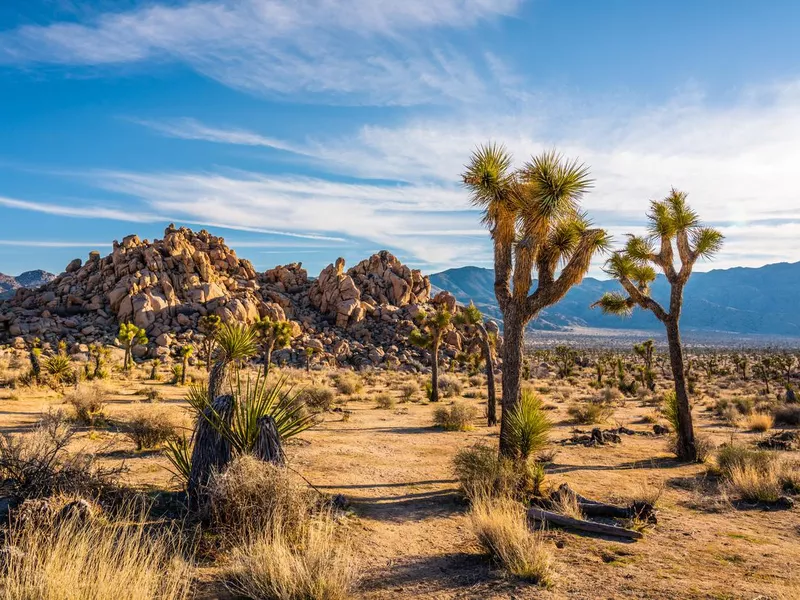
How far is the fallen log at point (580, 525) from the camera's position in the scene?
6758 mm

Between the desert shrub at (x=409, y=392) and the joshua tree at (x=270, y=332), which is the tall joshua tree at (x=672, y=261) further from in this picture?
the joshua tree at (x=270, y=332)

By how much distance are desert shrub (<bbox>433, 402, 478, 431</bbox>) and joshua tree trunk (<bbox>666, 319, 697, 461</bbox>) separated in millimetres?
6609

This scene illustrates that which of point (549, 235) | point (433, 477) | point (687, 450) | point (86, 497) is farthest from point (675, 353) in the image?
point (86, 497)

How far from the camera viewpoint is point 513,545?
5.54 meters

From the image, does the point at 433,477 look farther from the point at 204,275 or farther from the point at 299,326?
the point at 204,275

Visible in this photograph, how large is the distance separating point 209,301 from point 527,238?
60.8 m

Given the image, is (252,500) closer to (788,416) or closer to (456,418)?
(456,418)

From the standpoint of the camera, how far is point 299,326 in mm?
64938

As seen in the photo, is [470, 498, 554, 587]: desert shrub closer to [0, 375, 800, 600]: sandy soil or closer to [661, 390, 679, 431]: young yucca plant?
[0, 375, 800, 600]: sandy soil

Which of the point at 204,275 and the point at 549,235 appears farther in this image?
the point at 204,275

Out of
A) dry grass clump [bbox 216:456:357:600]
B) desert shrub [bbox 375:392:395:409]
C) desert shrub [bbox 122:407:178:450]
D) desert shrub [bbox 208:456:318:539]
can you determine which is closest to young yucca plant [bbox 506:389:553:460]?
dry grass clump [bbox 216:456:357:600]

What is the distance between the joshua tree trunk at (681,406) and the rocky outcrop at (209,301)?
43707 millimetres

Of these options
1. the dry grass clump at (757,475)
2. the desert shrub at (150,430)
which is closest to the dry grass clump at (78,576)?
the desert shrub at (150,430)

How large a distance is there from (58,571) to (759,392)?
35.2 metres
